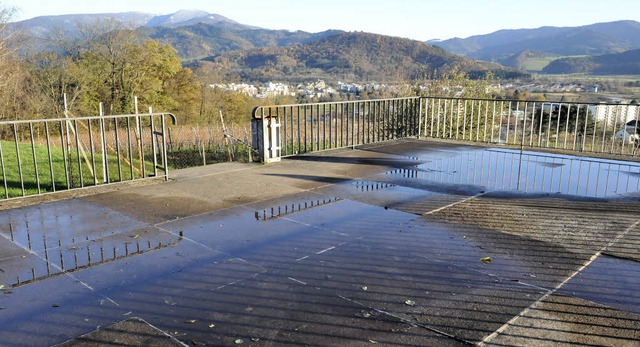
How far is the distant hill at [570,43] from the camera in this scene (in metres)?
117

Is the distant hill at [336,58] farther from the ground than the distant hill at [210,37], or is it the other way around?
the distant hill at [210,37]

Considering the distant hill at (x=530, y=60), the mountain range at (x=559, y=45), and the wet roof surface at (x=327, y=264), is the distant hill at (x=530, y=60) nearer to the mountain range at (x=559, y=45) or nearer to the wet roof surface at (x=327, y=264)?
the mountain range at (x=559, y=45)

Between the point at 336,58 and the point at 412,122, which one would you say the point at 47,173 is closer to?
the point at 412,122

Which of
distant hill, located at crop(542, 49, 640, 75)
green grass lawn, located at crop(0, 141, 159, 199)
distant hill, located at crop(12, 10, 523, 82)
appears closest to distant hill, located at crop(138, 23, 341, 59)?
distant hill, located at crop(12, 10, 523, 82)

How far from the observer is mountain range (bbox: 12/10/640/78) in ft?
133

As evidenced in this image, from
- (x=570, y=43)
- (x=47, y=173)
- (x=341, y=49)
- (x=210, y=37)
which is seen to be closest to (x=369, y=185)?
(x=47, y=173)

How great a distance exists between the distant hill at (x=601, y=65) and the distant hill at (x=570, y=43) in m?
18.0

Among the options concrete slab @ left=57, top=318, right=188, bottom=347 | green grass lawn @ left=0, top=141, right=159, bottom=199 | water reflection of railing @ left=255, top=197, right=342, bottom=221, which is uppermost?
water reflection of railing @ left=255, top=197, right=342, bottom=221

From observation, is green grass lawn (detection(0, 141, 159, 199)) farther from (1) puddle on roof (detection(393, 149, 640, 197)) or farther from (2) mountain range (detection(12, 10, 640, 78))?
(2) mountain range (detection(12, 10, 640, 78))

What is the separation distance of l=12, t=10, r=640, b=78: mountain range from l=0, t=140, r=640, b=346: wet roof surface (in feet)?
55.4

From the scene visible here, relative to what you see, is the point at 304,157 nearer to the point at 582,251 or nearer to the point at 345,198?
the point at 345,198

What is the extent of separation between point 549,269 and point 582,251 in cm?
62

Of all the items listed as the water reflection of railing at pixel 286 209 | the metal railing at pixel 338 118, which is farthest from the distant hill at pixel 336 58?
the water reflection of railing at pixel 286 209

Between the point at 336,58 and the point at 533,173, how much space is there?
62.0 m
